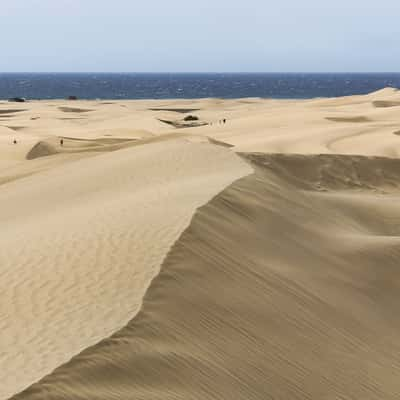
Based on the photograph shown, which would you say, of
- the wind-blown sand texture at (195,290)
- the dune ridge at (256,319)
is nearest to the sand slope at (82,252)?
the wind-blown sand texture at (195,290)

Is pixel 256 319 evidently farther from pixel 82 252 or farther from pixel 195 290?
pixel 82 252

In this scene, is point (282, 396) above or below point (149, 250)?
below

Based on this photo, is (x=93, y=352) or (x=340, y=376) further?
(x=340, y=376)

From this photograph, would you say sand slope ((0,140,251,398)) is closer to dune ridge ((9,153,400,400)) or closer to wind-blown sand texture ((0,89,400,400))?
wind-blown sand texture ((0,89,400,400))

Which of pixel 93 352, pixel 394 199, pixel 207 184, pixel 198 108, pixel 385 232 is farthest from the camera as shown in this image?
pixel 198 108

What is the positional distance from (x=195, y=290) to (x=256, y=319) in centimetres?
62

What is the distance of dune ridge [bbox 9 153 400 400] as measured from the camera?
227 inches

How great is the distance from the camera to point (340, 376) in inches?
275

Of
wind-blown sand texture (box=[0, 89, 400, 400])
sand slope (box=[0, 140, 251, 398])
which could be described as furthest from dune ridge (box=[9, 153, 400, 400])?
sand slope (box=[0, 140, 251, 398])

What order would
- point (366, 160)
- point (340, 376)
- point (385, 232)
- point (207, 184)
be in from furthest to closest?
1. point (366, 160)
2. point (385, 232)
3. point (207, 184)
4. point (340, 376)

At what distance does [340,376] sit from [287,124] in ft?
82.8

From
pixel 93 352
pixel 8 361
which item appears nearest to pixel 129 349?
pixel 93 352

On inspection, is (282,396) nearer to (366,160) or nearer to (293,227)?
(293,227)

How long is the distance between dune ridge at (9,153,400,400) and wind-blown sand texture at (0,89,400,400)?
17 mm
